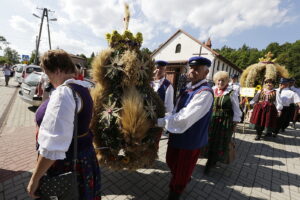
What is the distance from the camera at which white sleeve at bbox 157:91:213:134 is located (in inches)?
70.4

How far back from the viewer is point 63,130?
1096 mm

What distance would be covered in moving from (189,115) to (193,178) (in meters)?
1.85

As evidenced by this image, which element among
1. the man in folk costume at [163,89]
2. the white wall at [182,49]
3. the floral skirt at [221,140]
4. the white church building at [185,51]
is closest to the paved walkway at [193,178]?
the floral skirt at [221,140]

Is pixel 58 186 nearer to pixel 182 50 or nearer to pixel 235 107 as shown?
pixel 235 107

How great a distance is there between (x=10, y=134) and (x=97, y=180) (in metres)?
4.12

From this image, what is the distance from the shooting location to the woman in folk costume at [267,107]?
5238 millimetres

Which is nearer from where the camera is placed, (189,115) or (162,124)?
(189,115)

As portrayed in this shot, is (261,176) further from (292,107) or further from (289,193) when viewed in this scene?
(292,107)

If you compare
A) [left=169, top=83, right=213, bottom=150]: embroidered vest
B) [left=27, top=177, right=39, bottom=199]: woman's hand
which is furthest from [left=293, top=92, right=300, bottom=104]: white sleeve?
[left=27, top=177, right=39, bottom=199]: woman's hand

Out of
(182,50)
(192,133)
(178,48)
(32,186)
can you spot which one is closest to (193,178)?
(192,133)

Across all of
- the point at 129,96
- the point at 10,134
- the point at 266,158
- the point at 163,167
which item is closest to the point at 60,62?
the point at 129,96

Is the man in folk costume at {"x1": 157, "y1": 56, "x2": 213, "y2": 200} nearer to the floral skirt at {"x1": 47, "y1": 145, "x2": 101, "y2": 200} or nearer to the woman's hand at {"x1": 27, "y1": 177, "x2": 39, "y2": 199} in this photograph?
the floral skirt at {"x1": 47, "y1": 145, "x2": 101, "y2": 200}

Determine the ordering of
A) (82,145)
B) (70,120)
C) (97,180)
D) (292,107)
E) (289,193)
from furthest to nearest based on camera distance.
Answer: (292,107) → (289,193) → (97,180) → (82,145) → (70,120)

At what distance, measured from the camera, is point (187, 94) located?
6.73 feet
